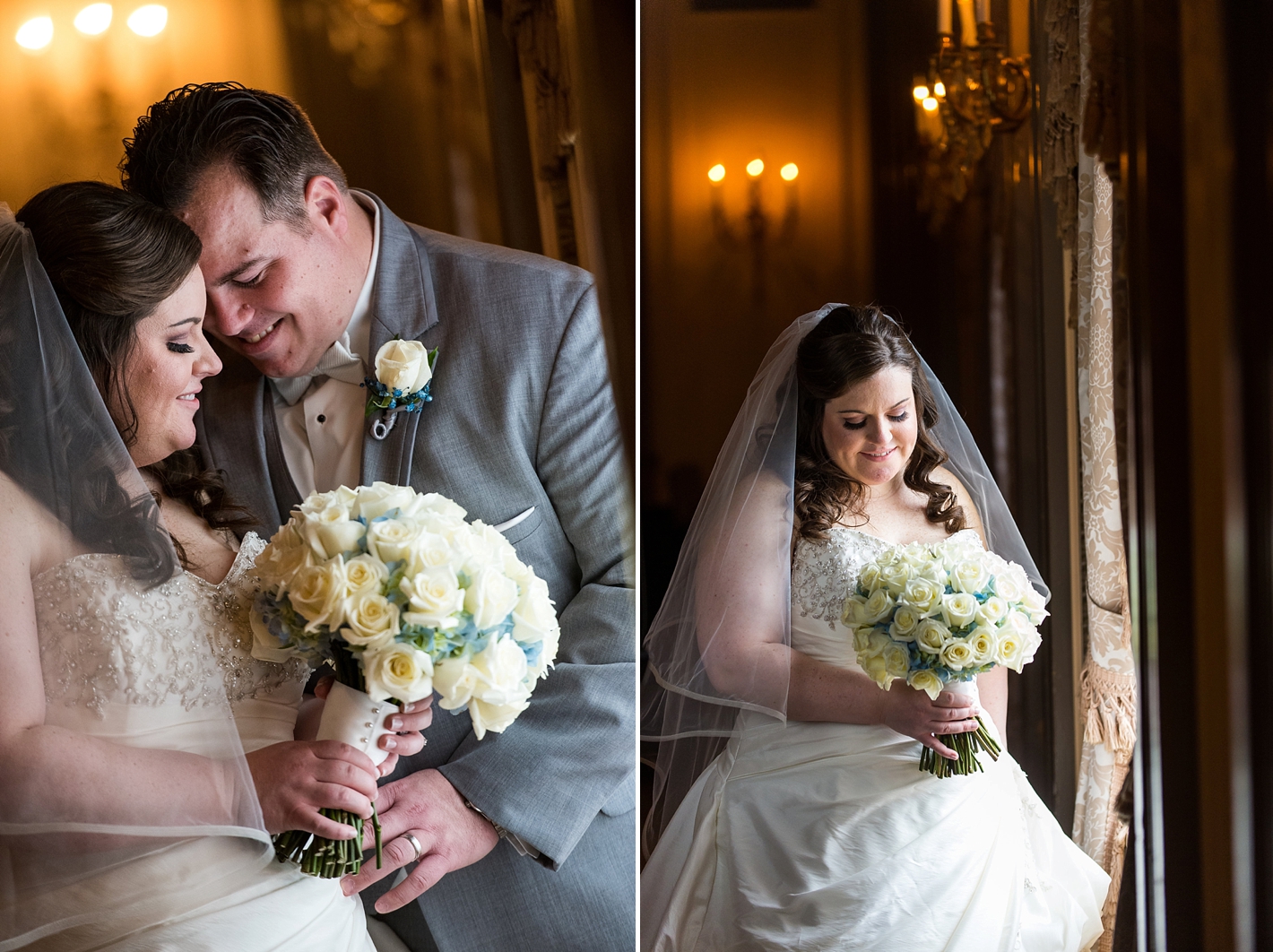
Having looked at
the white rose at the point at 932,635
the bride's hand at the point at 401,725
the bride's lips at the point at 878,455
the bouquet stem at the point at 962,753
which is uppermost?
the bride's lips at the point at 878,455

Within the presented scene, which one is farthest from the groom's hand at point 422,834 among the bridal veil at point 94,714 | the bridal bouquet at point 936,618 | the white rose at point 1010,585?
the white rose at point 1010,585

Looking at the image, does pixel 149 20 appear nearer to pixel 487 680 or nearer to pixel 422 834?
pixel 487 680

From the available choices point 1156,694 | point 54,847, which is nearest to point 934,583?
point 1156,694

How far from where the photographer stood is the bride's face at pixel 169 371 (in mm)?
1468

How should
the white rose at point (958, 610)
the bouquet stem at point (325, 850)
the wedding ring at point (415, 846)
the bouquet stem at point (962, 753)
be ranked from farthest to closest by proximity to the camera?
1. the bouquet stem at point (962, 753)
2. the white rose at point (958, 610)
3. the wedding ring at point (415, 846)
4. the bouquet stem at point (325, 850)

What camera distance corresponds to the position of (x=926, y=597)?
1.70 m

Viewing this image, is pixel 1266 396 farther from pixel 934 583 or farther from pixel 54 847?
pixel 54 847

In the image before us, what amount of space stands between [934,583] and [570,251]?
86cm

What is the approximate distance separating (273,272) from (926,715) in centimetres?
132

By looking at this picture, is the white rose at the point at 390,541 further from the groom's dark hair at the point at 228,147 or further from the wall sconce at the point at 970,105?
the wall sconce at the point at 970,105

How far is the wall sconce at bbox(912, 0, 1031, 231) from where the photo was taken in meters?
2.00

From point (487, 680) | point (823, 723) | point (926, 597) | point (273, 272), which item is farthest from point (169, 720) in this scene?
point (926, 597)

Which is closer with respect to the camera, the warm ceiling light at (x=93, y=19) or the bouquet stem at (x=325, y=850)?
the bouquet stem at (x=325, y=850)

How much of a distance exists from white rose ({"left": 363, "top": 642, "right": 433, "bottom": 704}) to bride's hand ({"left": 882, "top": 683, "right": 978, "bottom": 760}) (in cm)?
85
